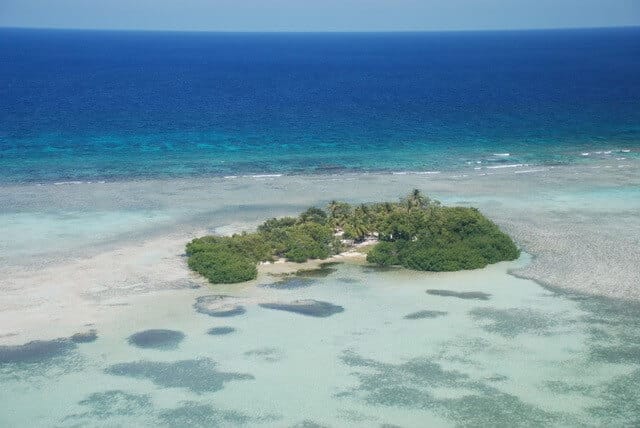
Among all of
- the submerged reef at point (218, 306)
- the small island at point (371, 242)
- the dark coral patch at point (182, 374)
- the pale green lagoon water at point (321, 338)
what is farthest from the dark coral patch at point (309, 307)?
the dark coral patch at point (182, 374)

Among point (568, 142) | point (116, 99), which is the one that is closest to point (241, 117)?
point (116, 99)

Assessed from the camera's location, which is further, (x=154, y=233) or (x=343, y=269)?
(x=154, y=233)

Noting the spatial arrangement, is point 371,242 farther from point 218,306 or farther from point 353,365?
point 353,365

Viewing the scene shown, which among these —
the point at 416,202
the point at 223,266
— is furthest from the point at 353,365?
the point at 416,202

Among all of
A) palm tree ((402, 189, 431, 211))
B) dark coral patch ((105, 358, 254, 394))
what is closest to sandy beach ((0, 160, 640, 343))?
dark coral patch ((105, 358, 254, 394))

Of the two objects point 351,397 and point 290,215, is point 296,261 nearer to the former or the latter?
point 290,215

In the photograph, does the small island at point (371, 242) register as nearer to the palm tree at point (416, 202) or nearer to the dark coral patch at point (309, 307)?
the palm tree at point (416, 202)

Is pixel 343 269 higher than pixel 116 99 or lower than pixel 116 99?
Result: lower
